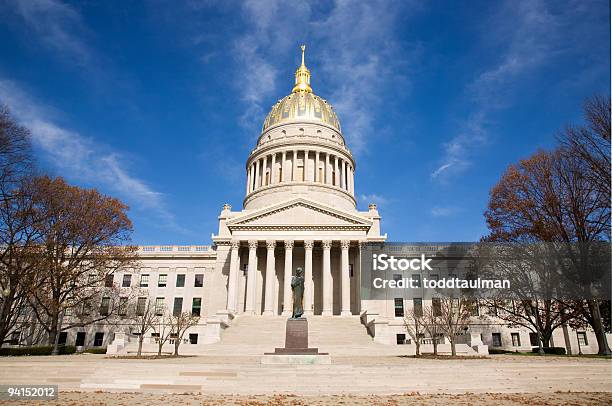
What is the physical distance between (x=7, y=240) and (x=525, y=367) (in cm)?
3430

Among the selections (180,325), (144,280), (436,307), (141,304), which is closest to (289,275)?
(436,307)

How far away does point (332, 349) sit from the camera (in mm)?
35531

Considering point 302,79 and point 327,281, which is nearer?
point 327,281

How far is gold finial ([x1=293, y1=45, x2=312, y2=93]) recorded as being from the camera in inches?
3548

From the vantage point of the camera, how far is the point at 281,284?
182ft

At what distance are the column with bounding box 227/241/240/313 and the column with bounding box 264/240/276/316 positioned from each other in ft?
11.8

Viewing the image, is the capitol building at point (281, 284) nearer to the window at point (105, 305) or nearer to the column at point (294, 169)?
the column at point (294, 169)

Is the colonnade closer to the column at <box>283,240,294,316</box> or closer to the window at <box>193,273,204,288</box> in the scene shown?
the window at <box>193,273,204,288</box>

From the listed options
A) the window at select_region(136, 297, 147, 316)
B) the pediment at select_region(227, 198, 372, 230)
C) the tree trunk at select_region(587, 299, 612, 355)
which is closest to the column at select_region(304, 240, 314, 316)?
the pediment at select_region(227, 198, 372, 230)

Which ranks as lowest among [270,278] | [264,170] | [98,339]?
[98,339]

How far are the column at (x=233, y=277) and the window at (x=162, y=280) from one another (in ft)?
44.4

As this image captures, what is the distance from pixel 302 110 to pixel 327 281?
40.0 metres

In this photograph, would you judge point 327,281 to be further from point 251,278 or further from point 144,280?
point 144,280

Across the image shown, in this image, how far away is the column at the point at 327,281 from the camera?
160 feet
